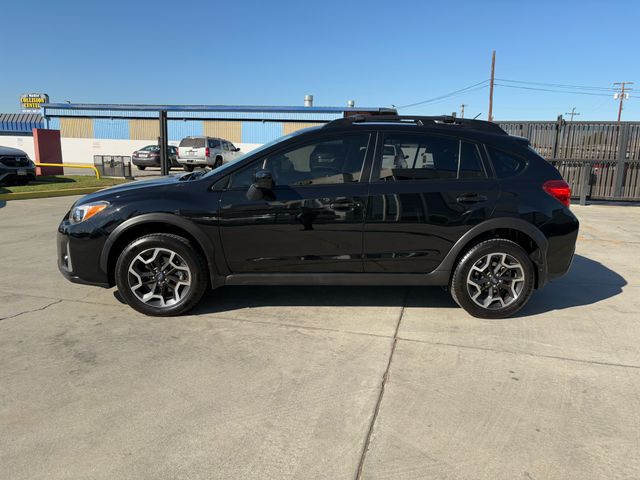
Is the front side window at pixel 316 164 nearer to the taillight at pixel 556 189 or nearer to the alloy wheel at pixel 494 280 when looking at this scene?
the alloy wheel at pixel 494 280

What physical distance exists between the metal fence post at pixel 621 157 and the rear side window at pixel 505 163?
11.1m

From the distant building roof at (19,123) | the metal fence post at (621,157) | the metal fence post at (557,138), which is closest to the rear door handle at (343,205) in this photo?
the metal fence post at (557,138)

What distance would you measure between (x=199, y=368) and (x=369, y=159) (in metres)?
2.29

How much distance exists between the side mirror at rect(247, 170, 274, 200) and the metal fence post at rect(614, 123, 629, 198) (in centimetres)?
1284

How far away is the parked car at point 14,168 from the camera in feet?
45.8

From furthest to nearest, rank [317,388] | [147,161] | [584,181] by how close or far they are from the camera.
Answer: [147,161]
[584,181]
[317,388]

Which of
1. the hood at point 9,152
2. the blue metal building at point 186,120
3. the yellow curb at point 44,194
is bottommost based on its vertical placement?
the yellow curb at point 44,194

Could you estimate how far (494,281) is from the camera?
4297mm

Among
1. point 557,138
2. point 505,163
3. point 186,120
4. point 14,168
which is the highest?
point 186,120

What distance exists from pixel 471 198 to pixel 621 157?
1164 centimetres

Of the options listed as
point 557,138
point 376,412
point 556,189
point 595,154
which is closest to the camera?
point 376,412

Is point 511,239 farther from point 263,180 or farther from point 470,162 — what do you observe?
point 263,180

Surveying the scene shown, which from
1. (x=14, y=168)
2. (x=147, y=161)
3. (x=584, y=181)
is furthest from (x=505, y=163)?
(x=147, y=161)

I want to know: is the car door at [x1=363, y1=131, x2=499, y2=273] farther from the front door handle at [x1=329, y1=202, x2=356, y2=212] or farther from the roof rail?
the roof rail
